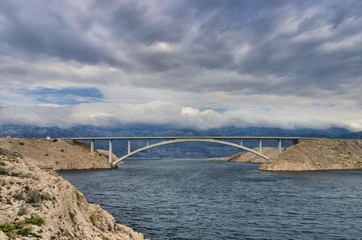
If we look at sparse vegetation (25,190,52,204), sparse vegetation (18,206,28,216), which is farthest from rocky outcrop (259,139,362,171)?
sparse vegetation (18,206,28,216)

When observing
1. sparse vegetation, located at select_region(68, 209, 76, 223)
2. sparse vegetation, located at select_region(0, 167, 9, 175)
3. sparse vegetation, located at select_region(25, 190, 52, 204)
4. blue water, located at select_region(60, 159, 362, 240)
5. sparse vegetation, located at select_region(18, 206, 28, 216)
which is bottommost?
blue water, located at select_region(60, 159, 362, 240)

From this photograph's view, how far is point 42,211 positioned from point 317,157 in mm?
148932

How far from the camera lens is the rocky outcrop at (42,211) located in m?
18.1

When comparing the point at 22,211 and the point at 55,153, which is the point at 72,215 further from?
the point at 55,153

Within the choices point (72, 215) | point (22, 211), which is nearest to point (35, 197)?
point (22, 211)

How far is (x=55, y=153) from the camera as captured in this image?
504 feet

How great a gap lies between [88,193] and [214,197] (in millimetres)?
27418

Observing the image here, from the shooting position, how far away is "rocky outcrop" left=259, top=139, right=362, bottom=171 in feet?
474

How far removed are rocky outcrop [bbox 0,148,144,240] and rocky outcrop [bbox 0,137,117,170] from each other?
119 m

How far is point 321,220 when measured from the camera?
47469 mm

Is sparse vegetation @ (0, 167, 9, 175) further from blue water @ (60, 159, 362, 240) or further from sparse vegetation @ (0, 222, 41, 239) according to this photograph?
blue water @ (60, 159, 362, 240)

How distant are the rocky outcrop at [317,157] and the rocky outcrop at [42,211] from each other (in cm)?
12368

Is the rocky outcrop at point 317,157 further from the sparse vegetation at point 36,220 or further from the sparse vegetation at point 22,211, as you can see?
the sparse vegetation at point 22,211

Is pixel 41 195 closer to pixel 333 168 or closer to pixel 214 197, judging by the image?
pixel 214 197
